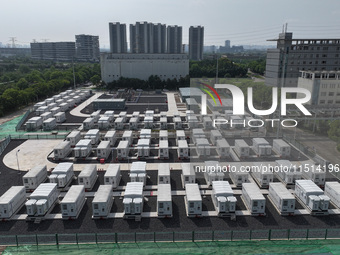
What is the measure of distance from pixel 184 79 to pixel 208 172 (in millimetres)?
51446

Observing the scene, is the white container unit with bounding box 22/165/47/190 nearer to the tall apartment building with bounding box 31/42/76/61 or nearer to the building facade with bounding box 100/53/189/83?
the building facade with bounding box 100/53/189/83

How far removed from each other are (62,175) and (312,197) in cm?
1756

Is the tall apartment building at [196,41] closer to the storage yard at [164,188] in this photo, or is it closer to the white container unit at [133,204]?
the storage yard at [164,188]

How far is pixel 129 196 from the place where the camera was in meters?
17.1

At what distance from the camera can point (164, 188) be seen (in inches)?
712

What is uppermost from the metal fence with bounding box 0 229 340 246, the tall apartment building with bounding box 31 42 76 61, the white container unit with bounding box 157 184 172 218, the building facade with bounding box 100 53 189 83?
the tall apartment building with bounding box 31 42 76 61

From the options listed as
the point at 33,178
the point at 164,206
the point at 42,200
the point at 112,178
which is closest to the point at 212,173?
the point at 164,206

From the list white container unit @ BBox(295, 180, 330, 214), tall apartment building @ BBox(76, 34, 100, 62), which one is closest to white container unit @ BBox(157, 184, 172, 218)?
white container unit @ BBox(295, 180, 330, 214)

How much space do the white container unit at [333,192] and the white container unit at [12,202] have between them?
2106 centimetres

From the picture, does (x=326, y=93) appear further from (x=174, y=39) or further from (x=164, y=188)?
(x=174, y=39)

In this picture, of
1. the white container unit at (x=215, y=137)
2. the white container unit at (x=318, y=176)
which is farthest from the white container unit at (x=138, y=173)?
the white container unit at (x=318, y=176)

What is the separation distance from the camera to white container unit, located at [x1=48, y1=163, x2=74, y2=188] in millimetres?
19914

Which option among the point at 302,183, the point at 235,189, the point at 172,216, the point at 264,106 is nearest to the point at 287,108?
the point at 264,106

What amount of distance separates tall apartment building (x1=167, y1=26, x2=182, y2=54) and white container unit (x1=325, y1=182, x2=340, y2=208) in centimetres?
12456
